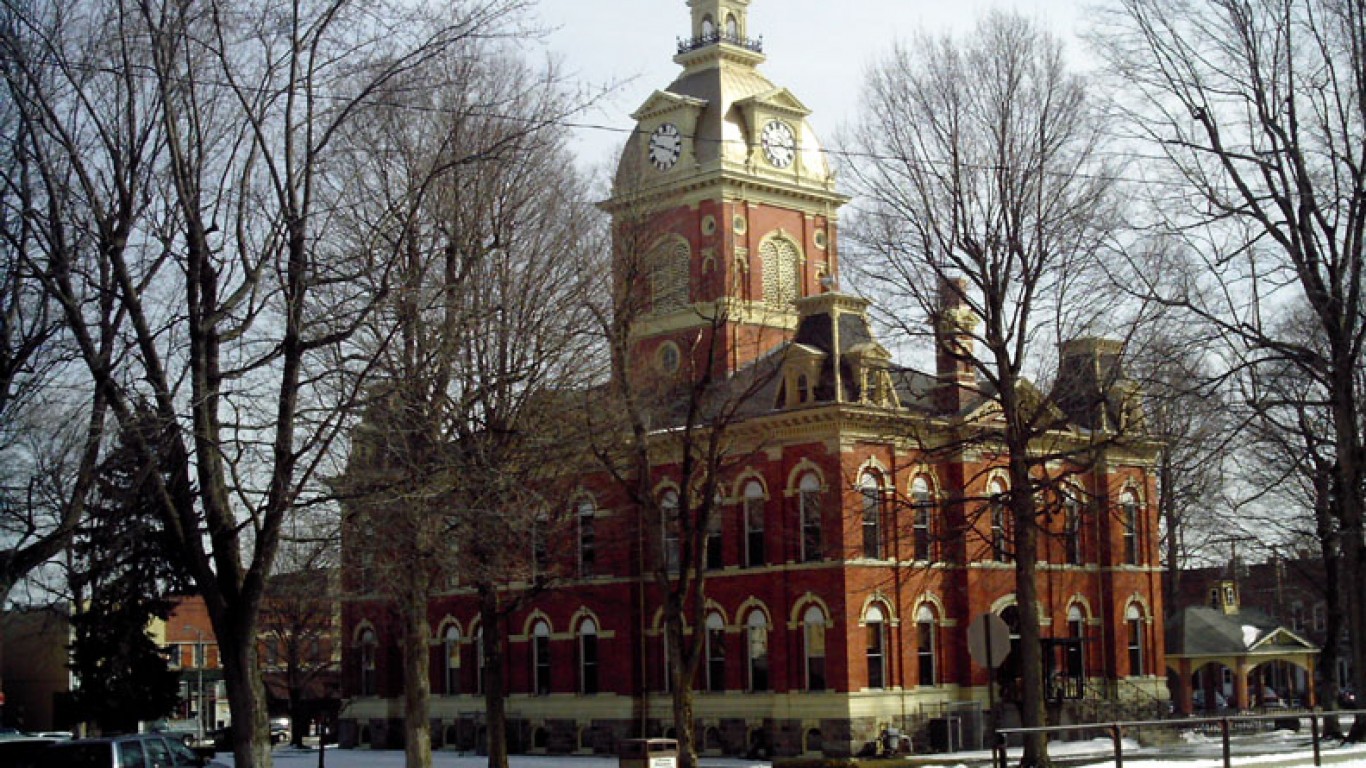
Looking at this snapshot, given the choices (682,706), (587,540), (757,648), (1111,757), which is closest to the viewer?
(682,706)

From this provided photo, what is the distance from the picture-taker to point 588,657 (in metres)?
52.4

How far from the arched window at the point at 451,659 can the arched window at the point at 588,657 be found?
628cm

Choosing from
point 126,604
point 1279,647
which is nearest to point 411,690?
point 126,604

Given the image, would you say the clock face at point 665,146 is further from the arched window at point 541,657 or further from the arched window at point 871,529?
the arched window at point 541,657

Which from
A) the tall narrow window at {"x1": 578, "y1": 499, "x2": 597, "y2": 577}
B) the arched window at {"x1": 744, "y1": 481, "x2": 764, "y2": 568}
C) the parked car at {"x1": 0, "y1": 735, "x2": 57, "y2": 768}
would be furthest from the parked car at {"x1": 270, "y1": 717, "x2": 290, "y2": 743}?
the parked car at {"x1": 0, "y1": 735, "x2": 57, "y2": 768}

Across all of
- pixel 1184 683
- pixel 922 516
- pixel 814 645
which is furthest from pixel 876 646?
pixel 1184 683

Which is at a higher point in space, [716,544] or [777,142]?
[777,142]

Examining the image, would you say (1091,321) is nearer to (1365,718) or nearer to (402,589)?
(1365,718)

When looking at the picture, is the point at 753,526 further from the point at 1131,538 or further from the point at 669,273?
the point at 1131,538

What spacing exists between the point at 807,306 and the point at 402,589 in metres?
21.2

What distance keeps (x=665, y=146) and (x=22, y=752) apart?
29.3 meters

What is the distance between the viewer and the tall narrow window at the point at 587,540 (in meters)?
51.8

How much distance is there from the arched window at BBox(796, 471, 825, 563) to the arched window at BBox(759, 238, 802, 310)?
9374mm

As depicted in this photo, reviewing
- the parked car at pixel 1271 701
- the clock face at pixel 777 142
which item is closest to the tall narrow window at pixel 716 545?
the clock face at pixel 777 142
